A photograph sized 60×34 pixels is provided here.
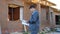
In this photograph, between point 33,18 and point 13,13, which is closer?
point 33,18

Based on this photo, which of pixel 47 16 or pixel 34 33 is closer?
pixel 34 33

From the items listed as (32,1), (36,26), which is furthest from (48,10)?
(36,26)

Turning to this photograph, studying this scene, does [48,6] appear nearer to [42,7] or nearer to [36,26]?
[42,7]

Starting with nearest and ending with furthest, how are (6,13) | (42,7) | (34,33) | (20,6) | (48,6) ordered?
A: (34,33)
(6,13)
(20,6)
(42,7)
(48,6)

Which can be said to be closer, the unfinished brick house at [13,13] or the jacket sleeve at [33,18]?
the jacket sleeve at [33,18]

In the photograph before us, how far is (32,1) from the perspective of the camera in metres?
13.7

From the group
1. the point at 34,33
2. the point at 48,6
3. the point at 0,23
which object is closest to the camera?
the point at 34,33

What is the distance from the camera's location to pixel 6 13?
12.2 meters

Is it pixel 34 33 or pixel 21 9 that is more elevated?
pixel 21 9

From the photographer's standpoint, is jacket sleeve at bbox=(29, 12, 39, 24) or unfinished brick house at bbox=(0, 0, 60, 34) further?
unfinished brick house at bbox=(0, 0, 60, 34)

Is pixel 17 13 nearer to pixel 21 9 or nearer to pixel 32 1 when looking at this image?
pixel 21 9

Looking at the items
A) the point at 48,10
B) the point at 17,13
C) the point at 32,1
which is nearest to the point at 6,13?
the point at 17,13

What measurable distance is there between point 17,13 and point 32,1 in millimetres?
1466

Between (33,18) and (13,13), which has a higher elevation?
Answer: (13,13)
